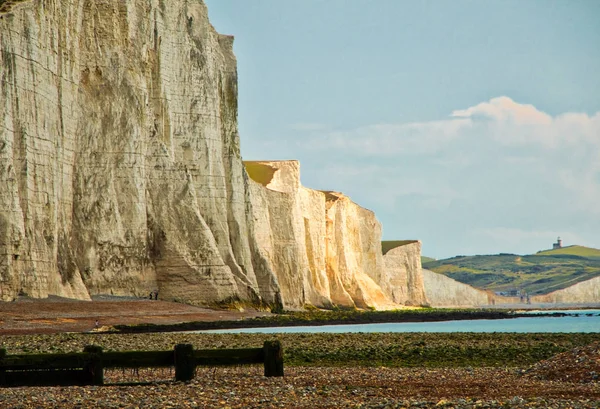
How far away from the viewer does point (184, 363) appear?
1417cm

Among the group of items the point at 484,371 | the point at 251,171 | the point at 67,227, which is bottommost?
the point at 484,371

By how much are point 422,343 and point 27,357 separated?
487 inches

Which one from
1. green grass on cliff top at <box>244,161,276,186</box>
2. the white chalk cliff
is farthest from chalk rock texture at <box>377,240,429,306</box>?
the white chalk cliff

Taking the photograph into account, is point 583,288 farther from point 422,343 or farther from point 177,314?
point 422,343

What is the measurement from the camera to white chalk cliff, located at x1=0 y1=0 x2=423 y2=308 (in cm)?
3741

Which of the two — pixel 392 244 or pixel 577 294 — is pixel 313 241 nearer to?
pixel 392 244

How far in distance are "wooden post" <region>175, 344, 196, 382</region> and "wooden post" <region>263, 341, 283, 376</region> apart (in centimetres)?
117

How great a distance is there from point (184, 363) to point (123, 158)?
31.7 m

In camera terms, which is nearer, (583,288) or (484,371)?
(484,371)

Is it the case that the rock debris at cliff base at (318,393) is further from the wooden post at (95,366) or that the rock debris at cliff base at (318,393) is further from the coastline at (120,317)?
the coastline at (120,317)

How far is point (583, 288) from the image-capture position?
484 ft

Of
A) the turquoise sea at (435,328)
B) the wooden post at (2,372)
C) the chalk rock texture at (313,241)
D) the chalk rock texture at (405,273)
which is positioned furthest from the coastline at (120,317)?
the chalk rock texture at (405,273)

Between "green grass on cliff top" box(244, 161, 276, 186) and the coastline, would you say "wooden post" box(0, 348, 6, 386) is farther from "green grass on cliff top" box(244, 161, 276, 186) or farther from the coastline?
"green grass on cliff top" box(244, 161, 276, 186)

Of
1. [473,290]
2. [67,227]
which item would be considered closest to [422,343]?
[67,227]
